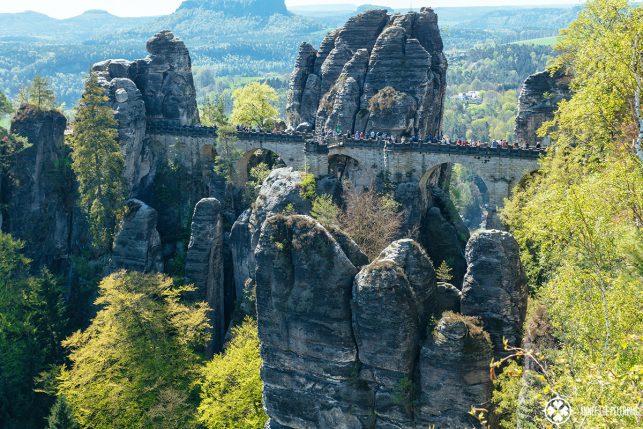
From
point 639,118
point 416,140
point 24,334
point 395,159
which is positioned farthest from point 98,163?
point 639,118

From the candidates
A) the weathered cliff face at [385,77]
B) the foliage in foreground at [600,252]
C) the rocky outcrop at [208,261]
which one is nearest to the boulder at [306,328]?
the foliage in foreground at [600,252]

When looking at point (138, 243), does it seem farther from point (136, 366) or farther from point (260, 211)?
point (136, 366)

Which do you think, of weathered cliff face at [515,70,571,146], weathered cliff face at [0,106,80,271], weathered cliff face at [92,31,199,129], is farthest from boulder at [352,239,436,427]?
weathered cliff face at [92,31,199,129]

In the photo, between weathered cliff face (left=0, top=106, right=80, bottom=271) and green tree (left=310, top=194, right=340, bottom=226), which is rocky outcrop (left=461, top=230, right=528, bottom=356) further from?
Answer: weathered cliff face (left=0, top=106, right=80, bottom=271)

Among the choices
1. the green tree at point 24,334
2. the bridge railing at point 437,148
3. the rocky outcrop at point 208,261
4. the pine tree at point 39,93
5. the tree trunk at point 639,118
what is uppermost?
the tree trunk at point 639,118

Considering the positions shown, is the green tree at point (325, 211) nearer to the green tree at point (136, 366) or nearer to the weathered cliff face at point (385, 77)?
the green tree at point (136, 366)
